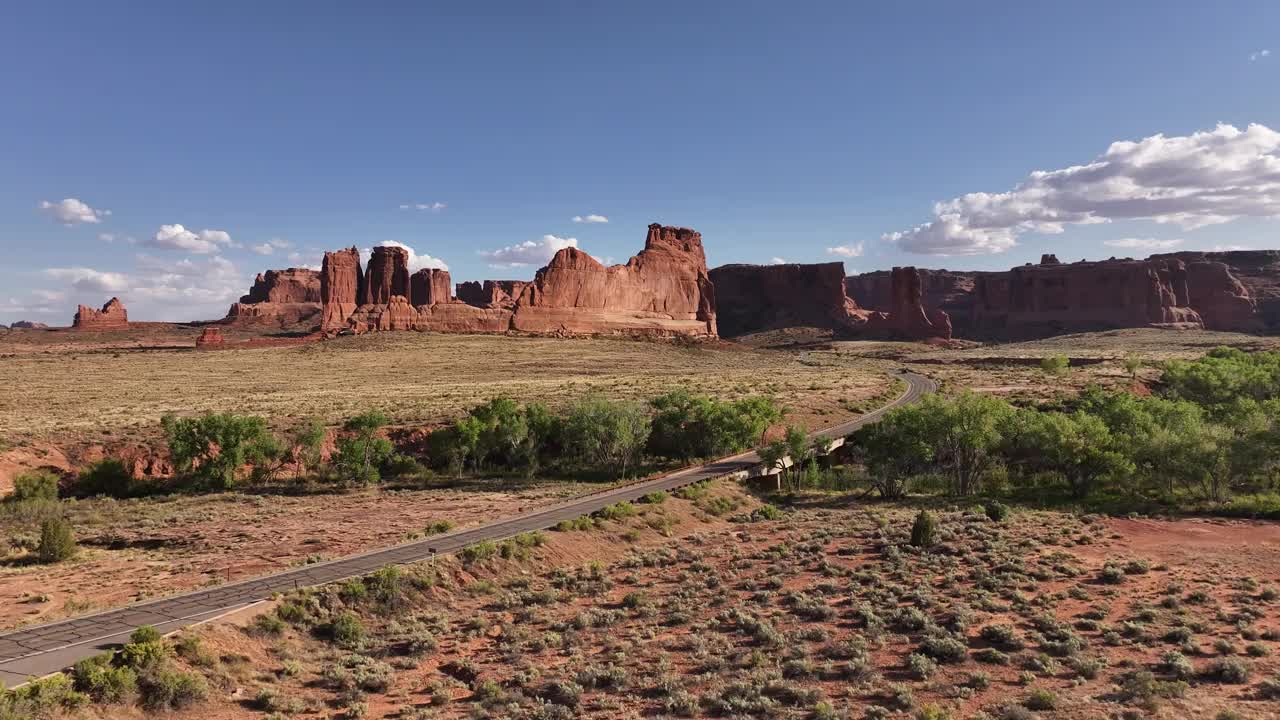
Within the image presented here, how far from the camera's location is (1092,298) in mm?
179625

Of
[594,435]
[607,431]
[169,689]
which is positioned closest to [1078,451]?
[607,431]

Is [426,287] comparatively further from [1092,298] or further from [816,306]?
[1092,298]

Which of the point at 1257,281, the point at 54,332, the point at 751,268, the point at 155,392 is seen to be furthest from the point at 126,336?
the point at 1257,281

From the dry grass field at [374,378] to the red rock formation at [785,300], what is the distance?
61.6 m

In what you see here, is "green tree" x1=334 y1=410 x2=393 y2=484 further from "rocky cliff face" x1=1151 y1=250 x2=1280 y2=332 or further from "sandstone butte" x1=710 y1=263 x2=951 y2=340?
"rocky cliff face" x1=1151 y1=250 x2=1280 y2=332

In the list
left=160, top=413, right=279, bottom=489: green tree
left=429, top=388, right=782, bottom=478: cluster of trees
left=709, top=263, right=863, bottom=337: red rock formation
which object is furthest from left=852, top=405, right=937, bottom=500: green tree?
left=709, top=263, right=863, bottom=337: red rock formation

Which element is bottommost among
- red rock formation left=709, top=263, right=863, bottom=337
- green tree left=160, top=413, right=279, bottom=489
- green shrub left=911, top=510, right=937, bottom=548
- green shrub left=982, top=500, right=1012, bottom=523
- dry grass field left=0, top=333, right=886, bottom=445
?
green shrub left=982, top=500, right=1012, bottom=523

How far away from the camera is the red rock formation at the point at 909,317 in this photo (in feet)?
533

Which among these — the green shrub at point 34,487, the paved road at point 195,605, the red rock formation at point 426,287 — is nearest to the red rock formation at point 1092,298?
the red rock formation at point 426,287

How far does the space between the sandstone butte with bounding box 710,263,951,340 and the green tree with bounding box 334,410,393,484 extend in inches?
5680

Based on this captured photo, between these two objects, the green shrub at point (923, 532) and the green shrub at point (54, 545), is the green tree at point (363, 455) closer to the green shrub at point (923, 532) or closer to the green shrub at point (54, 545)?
the green shrub at point (54, 545)

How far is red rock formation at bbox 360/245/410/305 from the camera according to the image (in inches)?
5906

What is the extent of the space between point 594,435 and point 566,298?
87.5 m

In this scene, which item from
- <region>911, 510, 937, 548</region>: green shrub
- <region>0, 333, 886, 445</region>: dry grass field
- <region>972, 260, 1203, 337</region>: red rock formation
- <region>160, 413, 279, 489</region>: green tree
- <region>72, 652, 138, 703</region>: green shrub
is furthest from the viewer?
<region>972, 260, 1203, 337</region>: red rock formation
